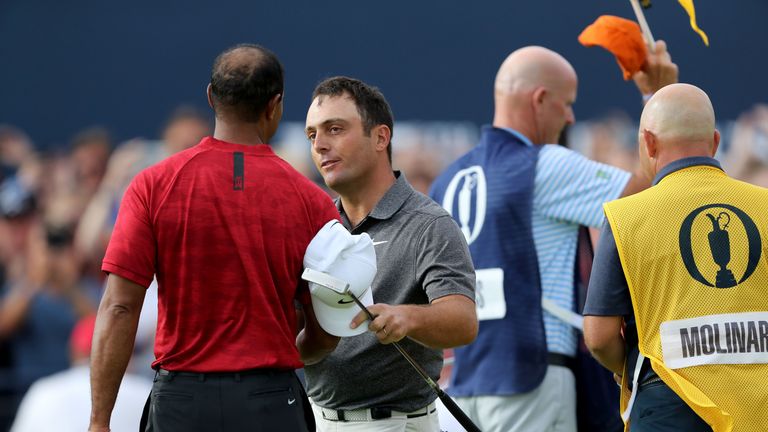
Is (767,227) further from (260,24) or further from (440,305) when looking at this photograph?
(260,24)

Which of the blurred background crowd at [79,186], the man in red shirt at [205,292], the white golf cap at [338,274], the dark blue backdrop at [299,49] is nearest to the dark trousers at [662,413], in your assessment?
the white golf cap at [338,274]

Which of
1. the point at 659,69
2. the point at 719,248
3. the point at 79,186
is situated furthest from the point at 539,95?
the point at 79,186

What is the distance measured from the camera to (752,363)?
11.9 ft

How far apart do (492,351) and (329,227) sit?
1.80 m

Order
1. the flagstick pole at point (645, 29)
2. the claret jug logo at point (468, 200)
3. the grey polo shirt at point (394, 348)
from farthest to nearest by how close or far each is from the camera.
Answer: the claret jug logo at point (468, 200), the flagstick pole at point (645, 29), the grey polo shirt at point (394, 348)

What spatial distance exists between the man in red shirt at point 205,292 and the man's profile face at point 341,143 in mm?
777

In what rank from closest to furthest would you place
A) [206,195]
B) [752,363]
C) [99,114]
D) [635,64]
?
[206,195] < [752,363] < [635,64] < [99,114]

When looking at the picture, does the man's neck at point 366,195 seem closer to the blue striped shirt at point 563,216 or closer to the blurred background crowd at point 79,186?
the blue striped shirt at point 563,216

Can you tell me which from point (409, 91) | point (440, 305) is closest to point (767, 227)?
point (440, 305)

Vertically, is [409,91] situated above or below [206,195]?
above

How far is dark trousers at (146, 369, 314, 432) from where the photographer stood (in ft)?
11.0

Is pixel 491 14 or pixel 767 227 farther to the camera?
pixel 491 14

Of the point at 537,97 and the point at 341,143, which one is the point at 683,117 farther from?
the point at 537,97

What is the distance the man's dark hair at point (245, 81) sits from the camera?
3529 mm
